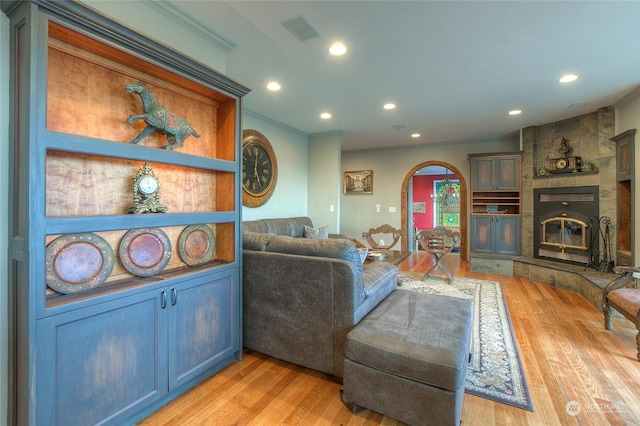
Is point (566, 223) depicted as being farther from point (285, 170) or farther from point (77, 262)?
point (77, 262)

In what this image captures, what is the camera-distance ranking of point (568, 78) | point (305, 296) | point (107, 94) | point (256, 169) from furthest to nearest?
point (256, 169)
point (568, 78)
point (305, 296)
point (107, 94)

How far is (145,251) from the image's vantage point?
1.82 meters

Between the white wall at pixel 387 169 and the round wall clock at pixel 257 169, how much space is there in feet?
10.1

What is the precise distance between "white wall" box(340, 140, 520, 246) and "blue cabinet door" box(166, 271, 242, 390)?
5.32m

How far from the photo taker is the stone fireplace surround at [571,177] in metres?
4.18

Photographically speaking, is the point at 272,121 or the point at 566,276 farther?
the point at 272,121

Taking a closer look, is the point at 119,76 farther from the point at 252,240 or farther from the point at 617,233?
the point at 617,233

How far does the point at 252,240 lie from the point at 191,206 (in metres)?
0.55

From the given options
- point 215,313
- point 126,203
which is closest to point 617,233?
Answer: point 215,313

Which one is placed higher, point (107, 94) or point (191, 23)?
point (191, 23)

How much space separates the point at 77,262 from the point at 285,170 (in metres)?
3.93

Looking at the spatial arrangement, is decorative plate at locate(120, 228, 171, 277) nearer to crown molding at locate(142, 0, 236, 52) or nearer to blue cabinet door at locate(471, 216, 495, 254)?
crown molding at locate(142, 0, 236, 52)

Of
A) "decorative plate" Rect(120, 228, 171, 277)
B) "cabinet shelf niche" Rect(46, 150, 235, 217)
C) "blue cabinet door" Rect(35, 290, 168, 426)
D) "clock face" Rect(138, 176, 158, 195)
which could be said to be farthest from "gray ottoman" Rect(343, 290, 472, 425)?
"clock face" Rect(138, 176, 158, 195)

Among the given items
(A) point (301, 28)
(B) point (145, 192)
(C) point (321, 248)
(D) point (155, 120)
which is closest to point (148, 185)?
(B) point (145, 192)
